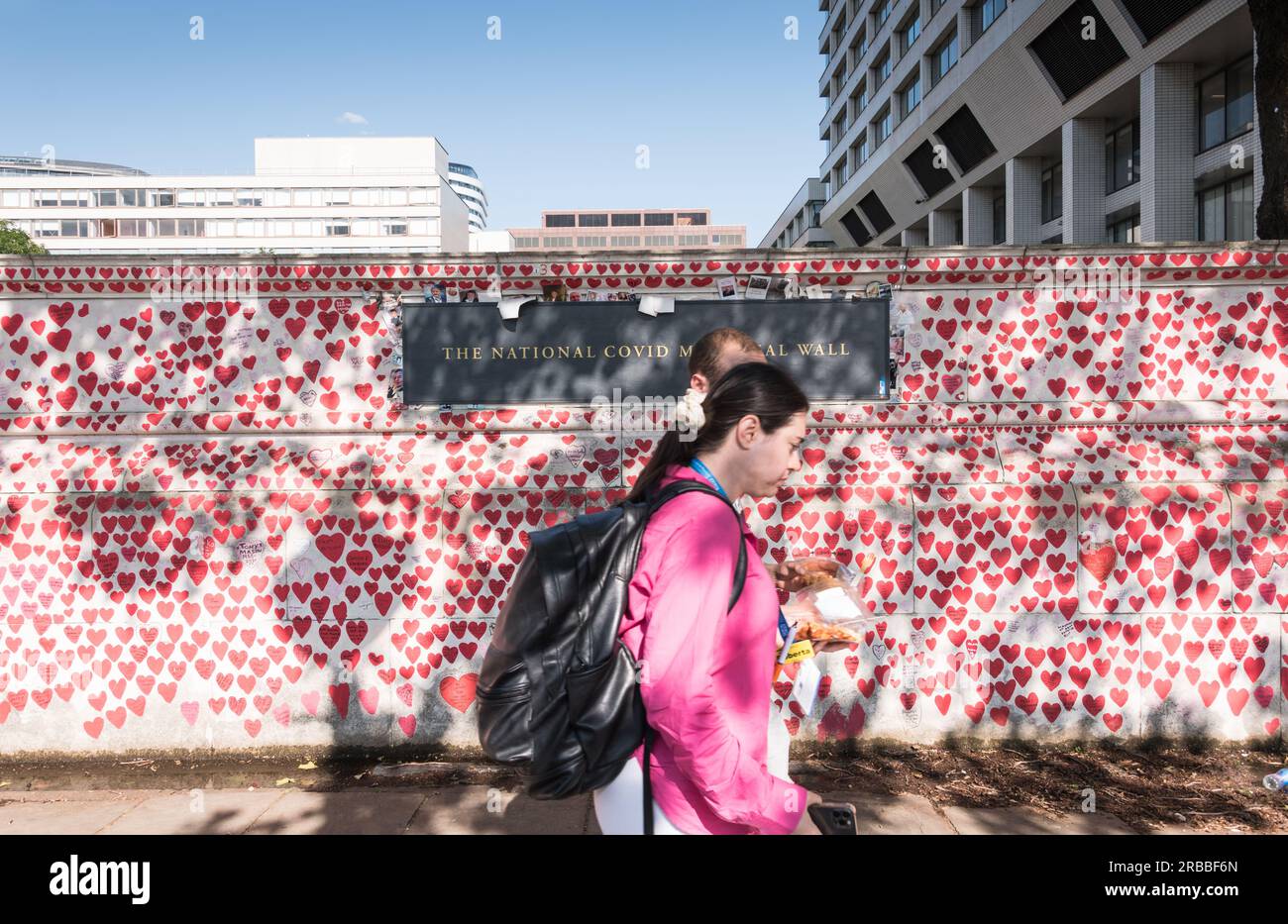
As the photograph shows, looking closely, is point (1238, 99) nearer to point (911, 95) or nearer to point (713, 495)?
point (911, 95)

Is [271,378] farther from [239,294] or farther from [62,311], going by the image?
[62,311]

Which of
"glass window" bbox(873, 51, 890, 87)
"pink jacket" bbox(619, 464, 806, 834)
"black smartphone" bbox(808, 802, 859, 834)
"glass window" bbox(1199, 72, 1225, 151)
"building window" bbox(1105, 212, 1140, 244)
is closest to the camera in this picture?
"pink jacket" bbox(619, 464, 806, 834)

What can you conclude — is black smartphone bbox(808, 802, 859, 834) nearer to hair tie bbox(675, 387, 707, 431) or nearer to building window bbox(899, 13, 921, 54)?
hair tie bbox(675, 387, 707, 431)

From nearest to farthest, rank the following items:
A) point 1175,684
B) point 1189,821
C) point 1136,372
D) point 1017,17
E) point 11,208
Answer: point 1189,821
point 1175,684
point 1136,372
point 1017,17
point 11,208

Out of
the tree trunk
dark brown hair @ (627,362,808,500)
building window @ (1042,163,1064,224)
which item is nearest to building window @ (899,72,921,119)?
building window @ (1042,163,1064,224)

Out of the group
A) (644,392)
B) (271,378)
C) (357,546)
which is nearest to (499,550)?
Result: (357,546)

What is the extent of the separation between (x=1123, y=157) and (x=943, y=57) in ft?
42.0

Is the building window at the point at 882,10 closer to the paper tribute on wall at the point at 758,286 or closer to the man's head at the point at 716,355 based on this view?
the paper tribute on wall at the point at 758,286

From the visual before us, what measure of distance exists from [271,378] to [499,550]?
1898 mm

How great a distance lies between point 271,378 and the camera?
531 centimetres

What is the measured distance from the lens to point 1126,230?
83.5ft

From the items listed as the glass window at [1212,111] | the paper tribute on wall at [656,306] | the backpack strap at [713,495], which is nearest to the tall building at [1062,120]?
the glass window at [1212,111]

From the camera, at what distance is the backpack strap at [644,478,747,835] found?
1.77 meters

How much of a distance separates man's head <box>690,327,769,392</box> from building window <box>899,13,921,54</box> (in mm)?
38918
